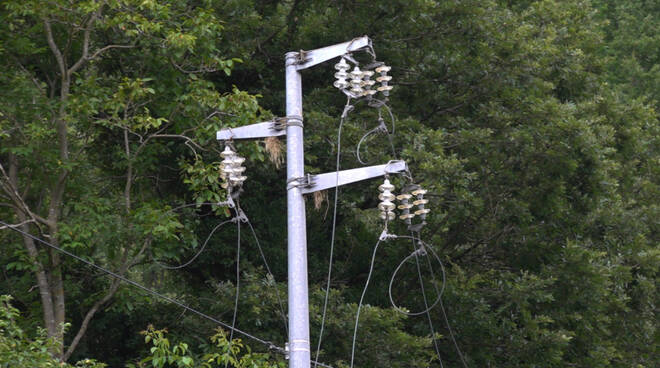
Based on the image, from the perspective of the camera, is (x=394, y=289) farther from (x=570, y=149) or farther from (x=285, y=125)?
(x=285, y=125)

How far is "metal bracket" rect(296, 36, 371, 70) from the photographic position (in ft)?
30.3

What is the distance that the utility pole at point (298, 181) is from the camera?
28.8 ft

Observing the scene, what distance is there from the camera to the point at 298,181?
9.11m

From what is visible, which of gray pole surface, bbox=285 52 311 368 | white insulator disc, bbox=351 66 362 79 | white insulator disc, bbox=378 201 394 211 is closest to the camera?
gray pole surface, bbox=285 52 311 368

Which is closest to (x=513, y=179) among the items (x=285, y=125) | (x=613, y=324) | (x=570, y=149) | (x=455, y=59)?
(x=570, y=149)

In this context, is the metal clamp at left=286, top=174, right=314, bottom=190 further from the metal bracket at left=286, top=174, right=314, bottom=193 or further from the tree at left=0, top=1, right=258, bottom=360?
the tree at left=0, top=1, right=258, bottom=360

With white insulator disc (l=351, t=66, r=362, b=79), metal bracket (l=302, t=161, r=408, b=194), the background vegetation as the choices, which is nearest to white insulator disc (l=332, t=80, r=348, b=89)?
white insulator disc (l=351, t=66, r=362, b=79)

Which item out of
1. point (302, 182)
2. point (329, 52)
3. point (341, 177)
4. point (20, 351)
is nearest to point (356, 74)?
point (329, 52)

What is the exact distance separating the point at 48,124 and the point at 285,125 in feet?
22.2

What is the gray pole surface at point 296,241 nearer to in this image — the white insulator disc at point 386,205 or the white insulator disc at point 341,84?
the white insulator disc at point 341,84

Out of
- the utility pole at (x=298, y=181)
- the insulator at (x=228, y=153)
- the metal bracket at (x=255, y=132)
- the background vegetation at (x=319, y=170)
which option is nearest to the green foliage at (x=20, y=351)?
the background vegetation at (x=319, y=170)

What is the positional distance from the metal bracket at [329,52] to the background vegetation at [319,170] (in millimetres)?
5147

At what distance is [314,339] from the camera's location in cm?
1653

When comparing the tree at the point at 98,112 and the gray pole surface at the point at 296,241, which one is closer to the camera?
the gray pole surface at the point at 296,241
